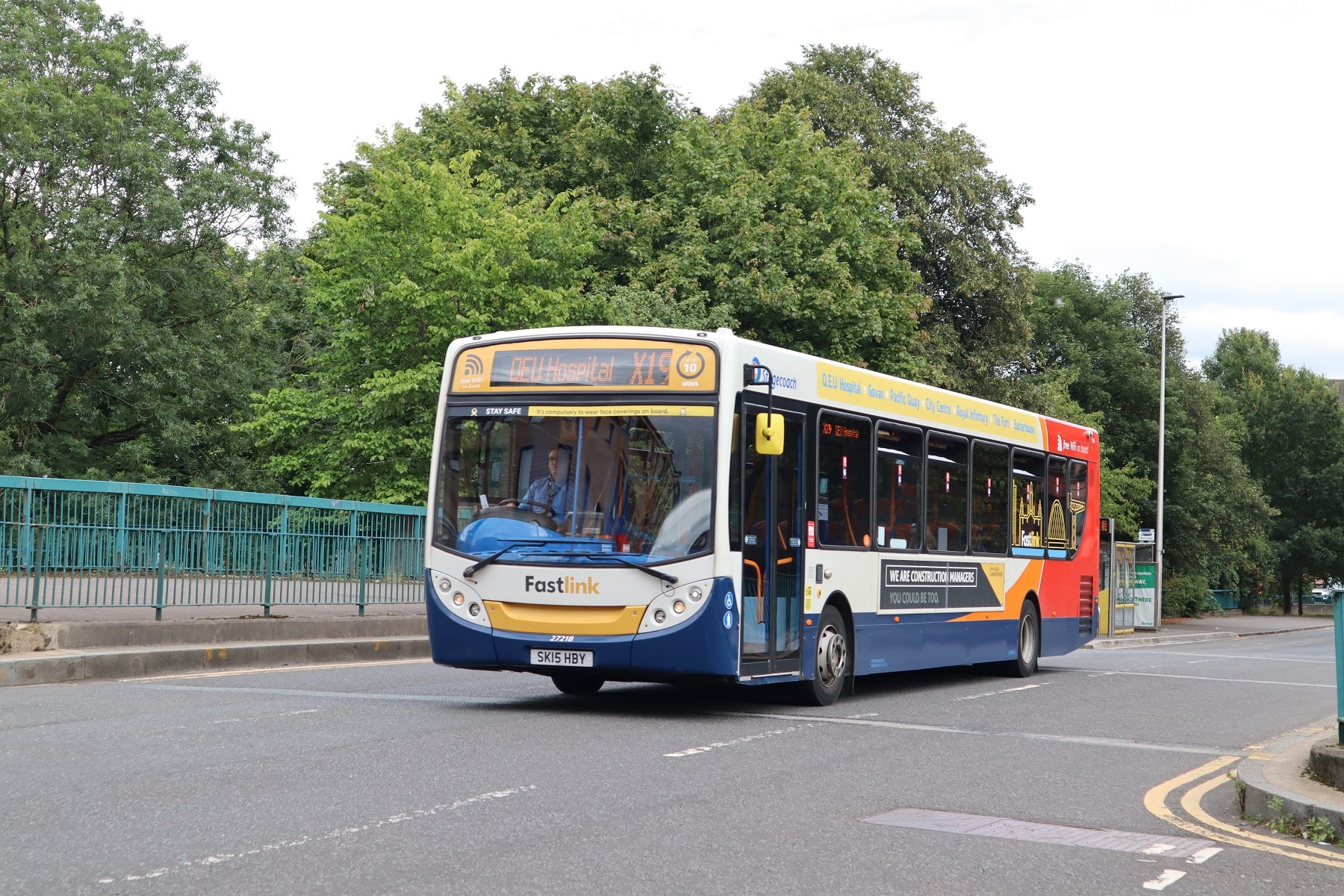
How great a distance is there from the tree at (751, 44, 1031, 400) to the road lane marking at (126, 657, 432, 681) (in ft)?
89.6

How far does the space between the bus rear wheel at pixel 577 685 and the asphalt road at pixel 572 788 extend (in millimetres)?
216

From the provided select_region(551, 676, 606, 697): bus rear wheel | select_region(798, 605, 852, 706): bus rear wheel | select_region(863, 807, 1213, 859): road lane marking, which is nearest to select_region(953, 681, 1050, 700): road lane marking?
select_region(798, 605, 852, 706): bus rear wheel

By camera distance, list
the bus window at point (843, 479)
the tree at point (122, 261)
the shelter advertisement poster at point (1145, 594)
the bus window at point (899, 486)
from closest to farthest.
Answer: the bus window at point (843, 479), the bus window at point (899, 486), the tree at point (122, 261), the shelter advertisement poster at point (1145, 594)

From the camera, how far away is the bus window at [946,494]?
49.7ft

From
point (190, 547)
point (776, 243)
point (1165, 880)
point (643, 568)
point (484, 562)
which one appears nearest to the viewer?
point (1165, 880)

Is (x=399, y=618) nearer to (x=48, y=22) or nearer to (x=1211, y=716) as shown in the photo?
(x=1211, y=716)

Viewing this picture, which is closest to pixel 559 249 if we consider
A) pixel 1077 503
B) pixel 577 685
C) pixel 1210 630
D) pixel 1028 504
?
pixel 1077 503

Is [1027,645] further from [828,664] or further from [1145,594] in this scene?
[1145,594]

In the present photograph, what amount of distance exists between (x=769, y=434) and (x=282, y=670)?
271 inches

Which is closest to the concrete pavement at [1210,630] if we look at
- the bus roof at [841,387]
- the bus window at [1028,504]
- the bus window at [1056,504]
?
the bus window at [1056,504]

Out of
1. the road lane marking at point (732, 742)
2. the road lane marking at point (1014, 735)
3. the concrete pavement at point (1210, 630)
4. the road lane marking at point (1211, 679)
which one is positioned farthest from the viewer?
the concrete pavement at point (1210, 630)

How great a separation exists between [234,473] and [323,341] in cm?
566

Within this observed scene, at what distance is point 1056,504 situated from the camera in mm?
18859

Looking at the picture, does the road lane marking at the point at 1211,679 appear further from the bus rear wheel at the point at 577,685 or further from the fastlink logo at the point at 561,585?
the fastlink logo at the point at 561,585
